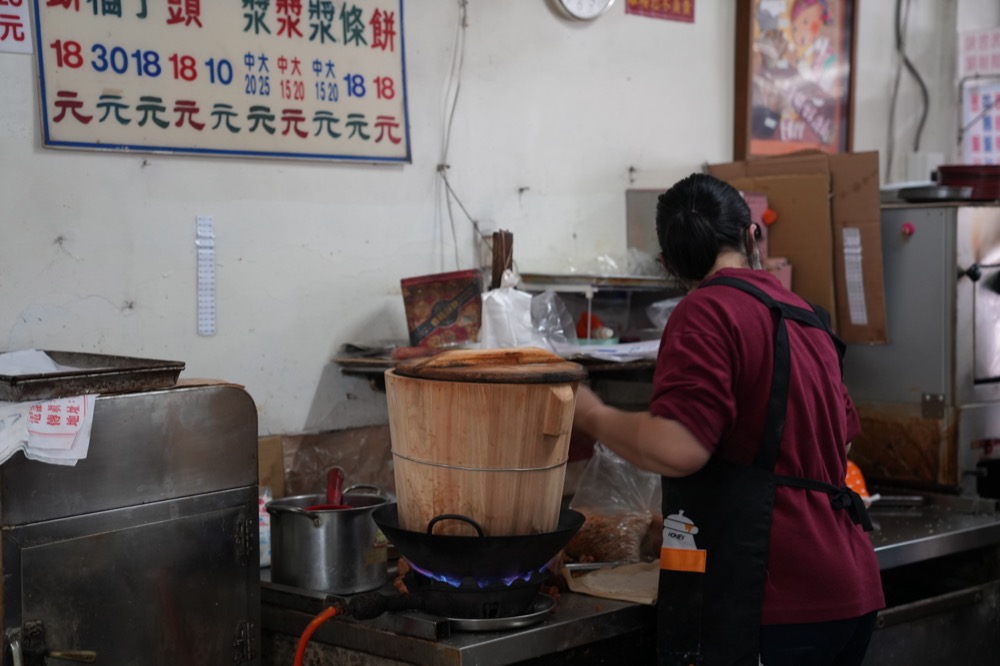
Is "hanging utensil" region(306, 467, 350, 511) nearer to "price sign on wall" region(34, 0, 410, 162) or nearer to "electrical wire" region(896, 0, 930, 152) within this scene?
"price sign on wall" region(34, 0, 410, 162)

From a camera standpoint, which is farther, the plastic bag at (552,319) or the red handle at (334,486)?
the plastic bag at (552,319)

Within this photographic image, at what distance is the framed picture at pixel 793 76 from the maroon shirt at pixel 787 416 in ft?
7.30

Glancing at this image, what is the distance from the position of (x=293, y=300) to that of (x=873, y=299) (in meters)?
2.05

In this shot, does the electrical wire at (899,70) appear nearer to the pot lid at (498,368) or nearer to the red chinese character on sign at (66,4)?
the pot lid at (498,368)

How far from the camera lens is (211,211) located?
3.07 meters

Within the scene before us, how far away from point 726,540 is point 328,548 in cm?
95

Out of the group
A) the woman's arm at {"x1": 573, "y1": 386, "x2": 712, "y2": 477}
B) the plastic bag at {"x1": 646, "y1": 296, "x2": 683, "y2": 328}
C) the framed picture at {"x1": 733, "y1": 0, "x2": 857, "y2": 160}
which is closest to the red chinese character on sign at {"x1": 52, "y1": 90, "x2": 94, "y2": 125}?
the woman's arm at {"x1": 573, "y1": 386, "x2": 712, "y2": 477}

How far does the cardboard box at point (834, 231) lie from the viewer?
390 centimetres

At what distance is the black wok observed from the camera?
7.19ft

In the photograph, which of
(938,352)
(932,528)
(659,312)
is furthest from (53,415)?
(938,352)

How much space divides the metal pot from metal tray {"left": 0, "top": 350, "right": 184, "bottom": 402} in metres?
0.47

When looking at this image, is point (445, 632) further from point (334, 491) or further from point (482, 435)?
point (334, 491)

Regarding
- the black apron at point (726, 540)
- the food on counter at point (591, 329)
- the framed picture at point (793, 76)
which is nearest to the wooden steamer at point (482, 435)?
the black apron at point (726, 540)

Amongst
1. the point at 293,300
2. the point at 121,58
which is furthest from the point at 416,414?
the point at 121,58
